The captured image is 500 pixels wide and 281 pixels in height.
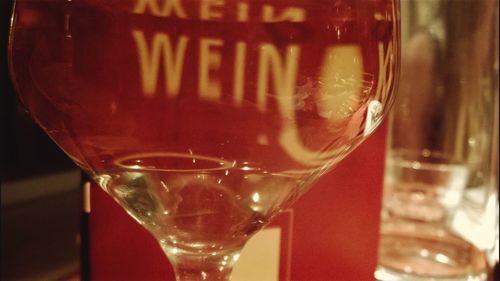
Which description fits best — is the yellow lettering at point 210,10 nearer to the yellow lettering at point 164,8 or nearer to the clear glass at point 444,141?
the yellow lettering at point 164,8

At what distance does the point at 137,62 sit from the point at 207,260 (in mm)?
61

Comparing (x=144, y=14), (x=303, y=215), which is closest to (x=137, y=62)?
(x=144, y=14)

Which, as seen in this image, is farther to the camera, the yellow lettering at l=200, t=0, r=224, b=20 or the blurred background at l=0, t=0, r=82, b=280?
the blurred background at l=0, t=0, r=82, b=280

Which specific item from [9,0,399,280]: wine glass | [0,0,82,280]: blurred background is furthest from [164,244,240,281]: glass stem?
[0,0,82,280]: blurred background

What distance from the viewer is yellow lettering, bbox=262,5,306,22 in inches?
5.9

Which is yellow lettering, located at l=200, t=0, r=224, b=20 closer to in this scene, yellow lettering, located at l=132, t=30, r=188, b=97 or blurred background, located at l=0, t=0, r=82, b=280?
yellow lettering, located at l=132, t=30, r=188, b=97

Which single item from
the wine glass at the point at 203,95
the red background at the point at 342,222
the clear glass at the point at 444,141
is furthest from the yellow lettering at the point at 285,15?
the clear glass at the point at 444,141

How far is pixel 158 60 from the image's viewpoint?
0.15 meters

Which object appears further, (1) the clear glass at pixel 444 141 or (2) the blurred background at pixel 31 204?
(1) the clear glass at pixel 444 141

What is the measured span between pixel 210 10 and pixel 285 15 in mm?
17

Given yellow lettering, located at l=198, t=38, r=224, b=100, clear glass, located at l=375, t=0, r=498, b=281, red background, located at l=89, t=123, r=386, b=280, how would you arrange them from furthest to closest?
clear glass, located at l=375, t=0, r=498, b=281
red background, located at l=89, t=123, r=386, b=280
yellow lettering, located at l=198, t=38, r=224, b=100

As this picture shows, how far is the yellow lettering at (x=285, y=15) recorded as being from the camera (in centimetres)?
15

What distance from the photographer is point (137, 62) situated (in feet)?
0.49

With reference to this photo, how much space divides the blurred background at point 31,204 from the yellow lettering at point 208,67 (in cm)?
18
